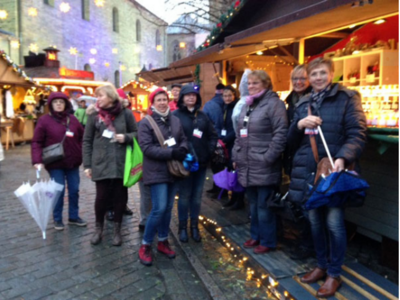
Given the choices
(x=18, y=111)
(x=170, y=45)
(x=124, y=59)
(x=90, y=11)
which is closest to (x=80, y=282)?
(x=18, y=111)

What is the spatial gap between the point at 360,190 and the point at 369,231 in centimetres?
133

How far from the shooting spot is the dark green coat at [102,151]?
4.41m

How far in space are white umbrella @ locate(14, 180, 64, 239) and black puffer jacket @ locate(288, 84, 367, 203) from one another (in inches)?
116

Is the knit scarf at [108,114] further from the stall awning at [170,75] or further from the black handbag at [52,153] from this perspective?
the stall awning at [170,75]

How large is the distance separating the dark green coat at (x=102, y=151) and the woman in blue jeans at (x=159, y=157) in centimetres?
56

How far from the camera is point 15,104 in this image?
1739 centimetres

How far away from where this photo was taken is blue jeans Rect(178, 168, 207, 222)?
15.0ft

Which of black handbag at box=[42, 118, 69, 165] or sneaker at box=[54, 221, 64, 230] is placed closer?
black handbag at box=[42, 118, 69, 165]

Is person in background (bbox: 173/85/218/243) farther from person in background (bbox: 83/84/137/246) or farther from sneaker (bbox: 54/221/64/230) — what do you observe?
sneaker (bbox: 54/221/64/230)

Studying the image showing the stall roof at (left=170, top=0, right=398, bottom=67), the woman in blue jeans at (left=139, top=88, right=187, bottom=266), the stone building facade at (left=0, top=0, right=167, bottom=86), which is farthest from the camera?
the stone building facade at (left=0, top=0, right=167, bottom=86)

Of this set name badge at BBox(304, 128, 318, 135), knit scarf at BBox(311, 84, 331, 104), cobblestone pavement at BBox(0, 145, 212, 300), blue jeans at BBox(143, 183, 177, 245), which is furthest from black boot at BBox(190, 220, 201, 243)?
knit scarf at BBox(311, 84, 331, 104)

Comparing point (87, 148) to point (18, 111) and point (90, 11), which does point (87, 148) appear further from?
point (90, 11)

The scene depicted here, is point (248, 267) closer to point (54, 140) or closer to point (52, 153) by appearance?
point (52, 153)

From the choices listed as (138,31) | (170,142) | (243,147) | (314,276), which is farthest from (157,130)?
(138,31)
